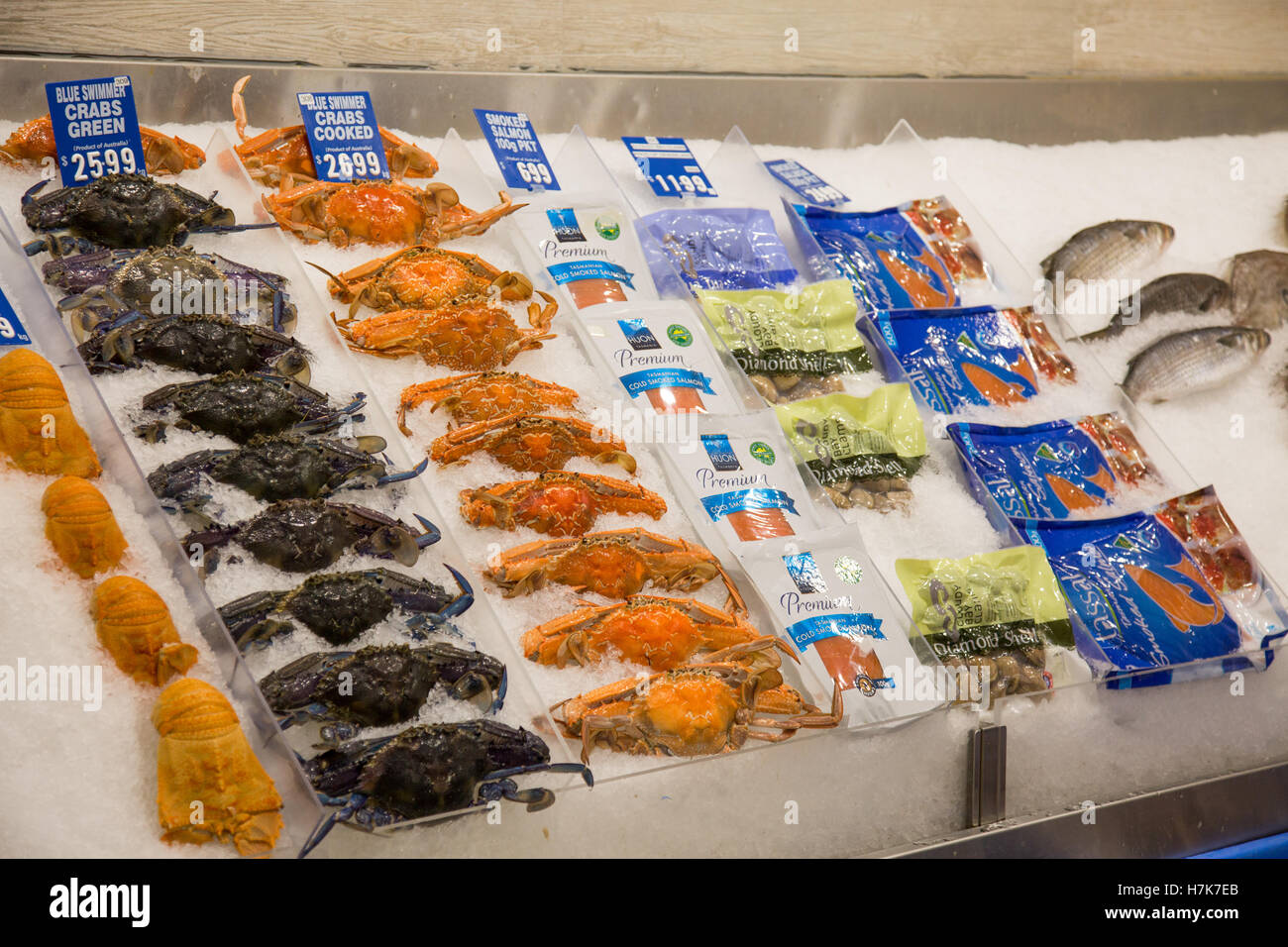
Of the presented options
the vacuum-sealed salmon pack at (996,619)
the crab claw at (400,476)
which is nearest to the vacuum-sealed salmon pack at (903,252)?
the vacuum-sealed salmon pack at (996,619)

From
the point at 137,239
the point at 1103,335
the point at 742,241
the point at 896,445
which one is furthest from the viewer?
the point at 1103,335

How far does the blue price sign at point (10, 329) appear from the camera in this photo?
2.39 meters

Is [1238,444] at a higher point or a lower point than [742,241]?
lower

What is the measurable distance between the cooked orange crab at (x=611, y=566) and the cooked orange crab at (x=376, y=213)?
3.77ft

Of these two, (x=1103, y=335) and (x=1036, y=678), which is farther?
(x=1103, y=335)

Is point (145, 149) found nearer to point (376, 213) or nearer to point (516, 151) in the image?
point (376, 213)

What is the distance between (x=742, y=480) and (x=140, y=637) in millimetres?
1346

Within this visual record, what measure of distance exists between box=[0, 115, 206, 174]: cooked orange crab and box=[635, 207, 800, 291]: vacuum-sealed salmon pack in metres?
1.23

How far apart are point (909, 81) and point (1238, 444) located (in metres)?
1.76

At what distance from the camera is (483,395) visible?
2844 mm

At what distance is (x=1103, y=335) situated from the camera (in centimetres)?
389
